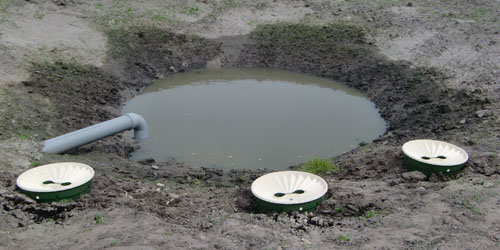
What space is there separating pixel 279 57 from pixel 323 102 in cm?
343

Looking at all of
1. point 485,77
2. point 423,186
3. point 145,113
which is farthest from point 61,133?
point 485,77

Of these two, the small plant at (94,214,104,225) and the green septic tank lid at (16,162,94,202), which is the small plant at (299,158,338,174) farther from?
the small plant at (94,214,104,225)

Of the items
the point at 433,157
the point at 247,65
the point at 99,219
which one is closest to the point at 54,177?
the point at 99,219

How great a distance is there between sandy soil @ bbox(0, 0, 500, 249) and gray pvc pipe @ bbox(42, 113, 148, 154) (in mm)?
309

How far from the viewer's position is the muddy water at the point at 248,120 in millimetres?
11117

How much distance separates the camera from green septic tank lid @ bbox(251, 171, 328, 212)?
745cm

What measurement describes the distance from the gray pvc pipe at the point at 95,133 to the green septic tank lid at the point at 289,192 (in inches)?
165

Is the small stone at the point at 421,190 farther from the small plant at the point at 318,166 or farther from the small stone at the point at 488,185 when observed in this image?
the small plant at the point at 318,166

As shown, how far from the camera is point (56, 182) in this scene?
26.2ft

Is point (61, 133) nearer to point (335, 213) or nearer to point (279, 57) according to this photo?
point (335, 213)

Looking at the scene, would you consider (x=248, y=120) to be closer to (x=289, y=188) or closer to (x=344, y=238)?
(x=289, y=188)

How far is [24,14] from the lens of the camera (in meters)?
16.0

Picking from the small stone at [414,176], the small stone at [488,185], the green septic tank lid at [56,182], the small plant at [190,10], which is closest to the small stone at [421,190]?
the small stone at [414,176]

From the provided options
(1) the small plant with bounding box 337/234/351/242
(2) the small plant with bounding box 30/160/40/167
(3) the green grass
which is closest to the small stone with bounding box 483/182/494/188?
(1) the small plant with bounding box 337/234/351/242
